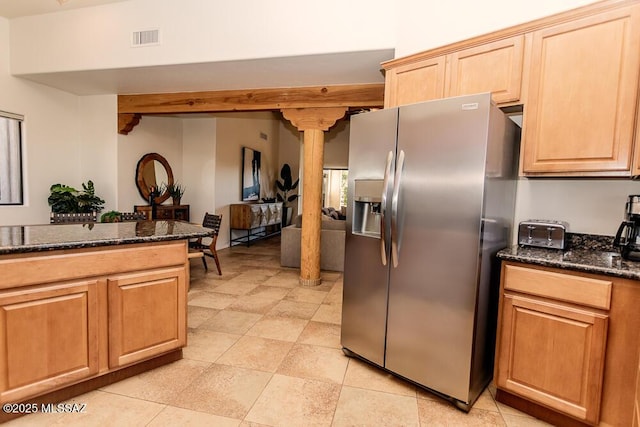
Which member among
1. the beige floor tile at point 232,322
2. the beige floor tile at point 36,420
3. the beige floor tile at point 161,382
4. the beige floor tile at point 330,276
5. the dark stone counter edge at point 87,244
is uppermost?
the dark stone counter edge at point 87,244

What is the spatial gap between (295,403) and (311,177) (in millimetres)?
2734

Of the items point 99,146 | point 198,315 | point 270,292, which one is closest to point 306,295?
point 270,292

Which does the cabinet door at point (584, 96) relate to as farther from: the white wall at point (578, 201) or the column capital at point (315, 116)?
the column capital at point (315, 116)

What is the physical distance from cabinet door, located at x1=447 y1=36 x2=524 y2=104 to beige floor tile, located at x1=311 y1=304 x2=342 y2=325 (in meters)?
2.18

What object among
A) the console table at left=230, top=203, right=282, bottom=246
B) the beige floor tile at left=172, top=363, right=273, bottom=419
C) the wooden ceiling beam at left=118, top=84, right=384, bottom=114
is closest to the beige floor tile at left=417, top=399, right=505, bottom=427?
the beige floor tile at left=172, top=363, right=273, bottom=419

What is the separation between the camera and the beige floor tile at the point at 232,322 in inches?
111

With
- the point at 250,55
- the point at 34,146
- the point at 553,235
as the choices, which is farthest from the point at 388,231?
the point at 34,146

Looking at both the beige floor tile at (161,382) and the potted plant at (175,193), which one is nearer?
the beige floor tile at (161,382)

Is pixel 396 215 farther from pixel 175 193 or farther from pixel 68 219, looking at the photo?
pixel 175 193

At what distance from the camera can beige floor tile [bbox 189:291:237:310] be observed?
337 centimetres

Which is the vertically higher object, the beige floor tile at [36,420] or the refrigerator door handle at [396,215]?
the refrigerator door handle at [396,215]

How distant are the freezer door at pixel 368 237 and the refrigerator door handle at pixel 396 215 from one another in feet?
0.12

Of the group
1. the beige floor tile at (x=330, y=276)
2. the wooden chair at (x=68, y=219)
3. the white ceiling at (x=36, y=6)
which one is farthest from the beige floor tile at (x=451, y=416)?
the white ceiling at (x=36, y=6)

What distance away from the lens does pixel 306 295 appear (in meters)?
3.78
